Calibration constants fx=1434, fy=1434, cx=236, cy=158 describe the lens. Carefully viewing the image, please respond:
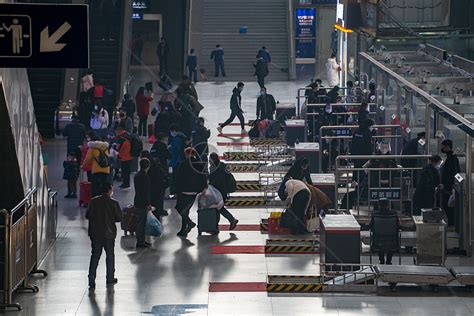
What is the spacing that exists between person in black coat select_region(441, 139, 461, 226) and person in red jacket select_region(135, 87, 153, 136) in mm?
15455

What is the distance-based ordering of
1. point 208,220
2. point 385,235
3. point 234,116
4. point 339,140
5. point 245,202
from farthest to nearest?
point 234,116 → point 339,140 → point 245,202 → point 208,220 → point 385,235

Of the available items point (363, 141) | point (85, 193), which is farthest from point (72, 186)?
point (363, 141)

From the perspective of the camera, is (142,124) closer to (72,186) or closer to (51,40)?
(72,186)

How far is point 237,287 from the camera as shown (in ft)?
65.1

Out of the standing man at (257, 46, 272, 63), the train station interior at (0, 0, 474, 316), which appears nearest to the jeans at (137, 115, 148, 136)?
the train station interior at (0, 0, 474, 316)

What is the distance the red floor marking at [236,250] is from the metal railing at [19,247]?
3.10 metres

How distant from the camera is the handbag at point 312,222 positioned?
2338 centimetres

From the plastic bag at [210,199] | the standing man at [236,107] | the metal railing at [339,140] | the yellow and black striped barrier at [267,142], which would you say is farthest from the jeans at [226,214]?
the standing man at [236,107]

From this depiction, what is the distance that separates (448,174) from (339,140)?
250 inches

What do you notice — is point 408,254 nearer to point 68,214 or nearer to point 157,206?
point 157,206

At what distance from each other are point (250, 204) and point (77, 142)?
4.47m

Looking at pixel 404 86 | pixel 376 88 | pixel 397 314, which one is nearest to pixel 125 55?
pixel 376 88

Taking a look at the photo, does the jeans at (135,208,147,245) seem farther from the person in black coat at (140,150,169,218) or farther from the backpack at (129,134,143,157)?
the backpack at (129,134,143,157)

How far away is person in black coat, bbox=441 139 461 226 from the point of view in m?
22.5
